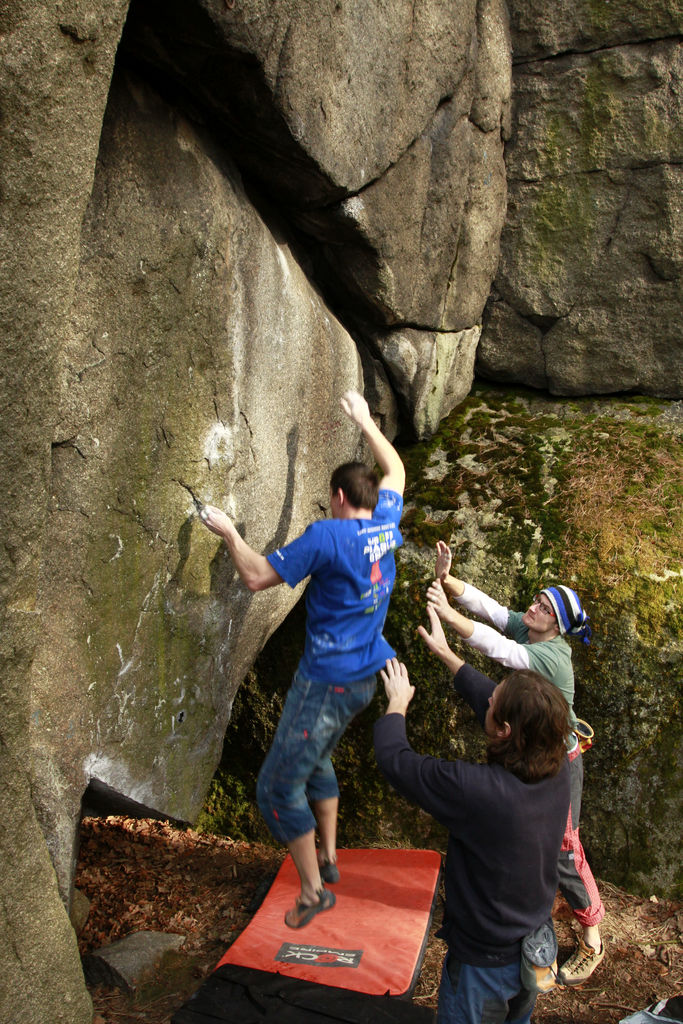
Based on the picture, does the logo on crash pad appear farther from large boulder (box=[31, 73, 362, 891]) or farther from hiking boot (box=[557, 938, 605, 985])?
hiking boot (box=[557, 938, 605, 985])

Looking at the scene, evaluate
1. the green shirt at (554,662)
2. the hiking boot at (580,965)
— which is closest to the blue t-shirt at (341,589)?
the green shirt at (554,662)

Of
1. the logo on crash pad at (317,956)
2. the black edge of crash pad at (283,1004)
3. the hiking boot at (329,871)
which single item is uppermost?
the hiking boot at (329,871)

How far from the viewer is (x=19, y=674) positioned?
Result: 3201 mm

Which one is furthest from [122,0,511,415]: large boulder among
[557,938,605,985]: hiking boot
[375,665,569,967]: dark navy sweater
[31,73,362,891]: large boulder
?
[557,938,605,985]: hiking boot

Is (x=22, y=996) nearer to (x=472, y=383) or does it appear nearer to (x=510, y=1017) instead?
(x=510, y=1017)

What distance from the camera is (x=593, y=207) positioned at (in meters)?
6.77

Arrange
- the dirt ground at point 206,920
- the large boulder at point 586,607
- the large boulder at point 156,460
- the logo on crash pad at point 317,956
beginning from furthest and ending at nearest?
the large boulder at point 586,607
the dirt ground at point 206,920
the logo on crash pad at point 317,956
the large boulder at point 156,460

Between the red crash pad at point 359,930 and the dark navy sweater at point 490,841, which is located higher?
the dark navy sweater at point 490,841

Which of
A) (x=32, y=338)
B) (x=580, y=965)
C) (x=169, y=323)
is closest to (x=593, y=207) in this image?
(x=169, y=323)

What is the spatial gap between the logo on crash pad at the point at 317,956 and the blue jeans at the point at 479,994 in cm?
136

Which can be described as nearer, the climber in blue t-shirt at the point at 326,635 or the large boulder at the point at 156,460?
the large boulder at the point at 156,460

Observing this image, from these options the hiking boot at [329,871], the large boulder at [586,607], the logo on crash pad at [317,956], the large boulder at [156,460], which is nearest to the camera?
the large boulder at [156,460]

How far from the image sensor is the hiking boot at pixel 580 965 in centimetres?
477

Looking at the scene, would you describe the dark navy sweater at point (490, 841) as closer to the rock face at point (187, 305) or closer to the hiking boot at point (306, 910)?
the rock face at point (187, 305)
